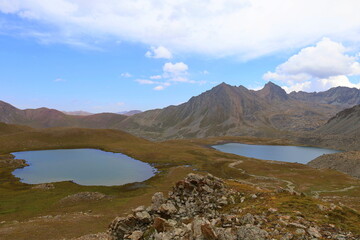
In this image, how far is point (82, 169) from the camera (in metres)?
104

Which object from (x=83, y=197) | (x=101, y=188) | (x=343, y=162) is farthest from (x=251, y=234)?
(x=343, y=162)

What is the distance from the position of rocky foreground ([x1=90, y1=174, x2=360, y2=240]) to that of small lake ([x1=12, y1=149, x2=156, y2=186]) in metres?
60.7

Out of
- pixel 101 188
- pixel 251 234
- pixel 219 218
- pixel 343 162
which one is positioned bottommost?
pixel 101 188

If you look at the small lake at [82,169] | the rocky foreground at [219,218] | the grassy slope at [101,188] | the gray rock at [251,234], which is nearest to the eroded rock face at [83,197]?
the grassy slope at [101,188]

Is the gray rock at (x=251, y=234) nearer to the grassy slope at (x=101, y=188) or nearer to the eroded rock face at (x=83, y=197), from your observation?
the grassy slope at (x=101, y=188)

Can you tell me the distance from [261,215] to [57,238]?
2778 cm

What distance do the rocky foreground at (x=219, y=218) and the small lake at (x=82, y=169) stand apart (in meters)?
60.7

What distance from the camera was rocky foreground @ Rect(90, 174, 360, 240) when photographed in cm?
1458

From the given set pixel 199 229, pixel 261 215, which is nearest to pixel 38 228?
pixel 199 229

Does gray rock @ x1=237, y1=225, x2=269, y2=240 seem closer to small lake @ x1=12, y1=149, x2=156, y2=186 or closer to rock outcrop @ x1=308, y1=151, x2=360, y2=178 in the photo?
small lake @ x1=12, y1=149, x2=156, y2=186

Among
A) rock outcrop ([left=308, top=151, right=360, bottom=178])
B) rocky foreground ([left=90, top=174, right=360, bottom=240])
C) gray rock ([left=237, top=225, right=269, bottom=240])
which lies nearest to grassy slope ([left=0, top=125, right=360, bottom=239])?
rocky foreground ([left=90, top=174, right=360, bottom=240])

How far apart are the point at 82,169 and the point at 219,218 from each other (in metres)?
98.9

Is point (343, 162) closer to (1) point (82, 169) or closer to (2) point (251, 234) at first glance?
(1) point (82, 169)

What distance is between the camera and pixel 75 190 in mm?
69938
